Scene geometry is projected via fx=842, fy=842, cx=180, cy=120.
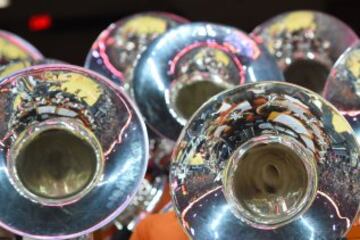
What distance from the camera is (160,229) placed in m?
2.30

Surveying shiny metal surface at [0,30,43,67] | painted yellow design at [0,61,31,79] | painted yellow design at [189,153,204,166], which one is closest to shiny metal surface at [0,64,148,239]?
painted yellow design at [189,153,204,166]

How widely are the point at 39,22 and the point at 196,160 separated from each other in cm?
387

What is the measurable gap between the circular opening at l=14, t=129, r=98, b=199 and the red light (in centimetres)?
368

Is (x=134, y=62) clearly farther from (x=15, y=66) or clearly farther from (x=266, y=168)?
(x=266, y=168)

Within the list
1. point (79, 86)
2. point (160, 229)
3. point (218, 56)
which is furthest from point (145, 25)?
point (79, 86)

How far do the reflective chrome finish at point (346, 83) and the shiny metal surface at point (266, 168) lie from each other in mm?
498

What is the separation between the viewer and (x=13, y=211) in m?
1.91

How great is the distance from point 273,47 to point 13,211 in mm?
1675

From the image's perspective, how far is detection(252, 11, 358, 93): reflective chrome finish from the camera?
3.24 metres

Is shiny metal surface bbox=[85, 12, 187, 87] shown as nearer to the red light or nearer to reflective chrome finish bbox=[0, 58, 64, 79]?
reflective chrome finish bbox=[0, 58, 64, 79]

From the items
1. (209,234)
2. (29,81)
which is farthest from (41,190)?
(209,234)

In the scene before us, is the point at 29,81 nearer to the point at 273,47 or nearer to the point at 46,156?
the point at 46,156

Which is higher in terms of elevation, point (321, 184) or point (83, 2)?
point (321, 184)

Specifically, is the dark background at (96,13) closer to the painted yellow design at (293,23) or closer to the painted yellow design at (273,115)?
the painted yellow design at (293,23)
